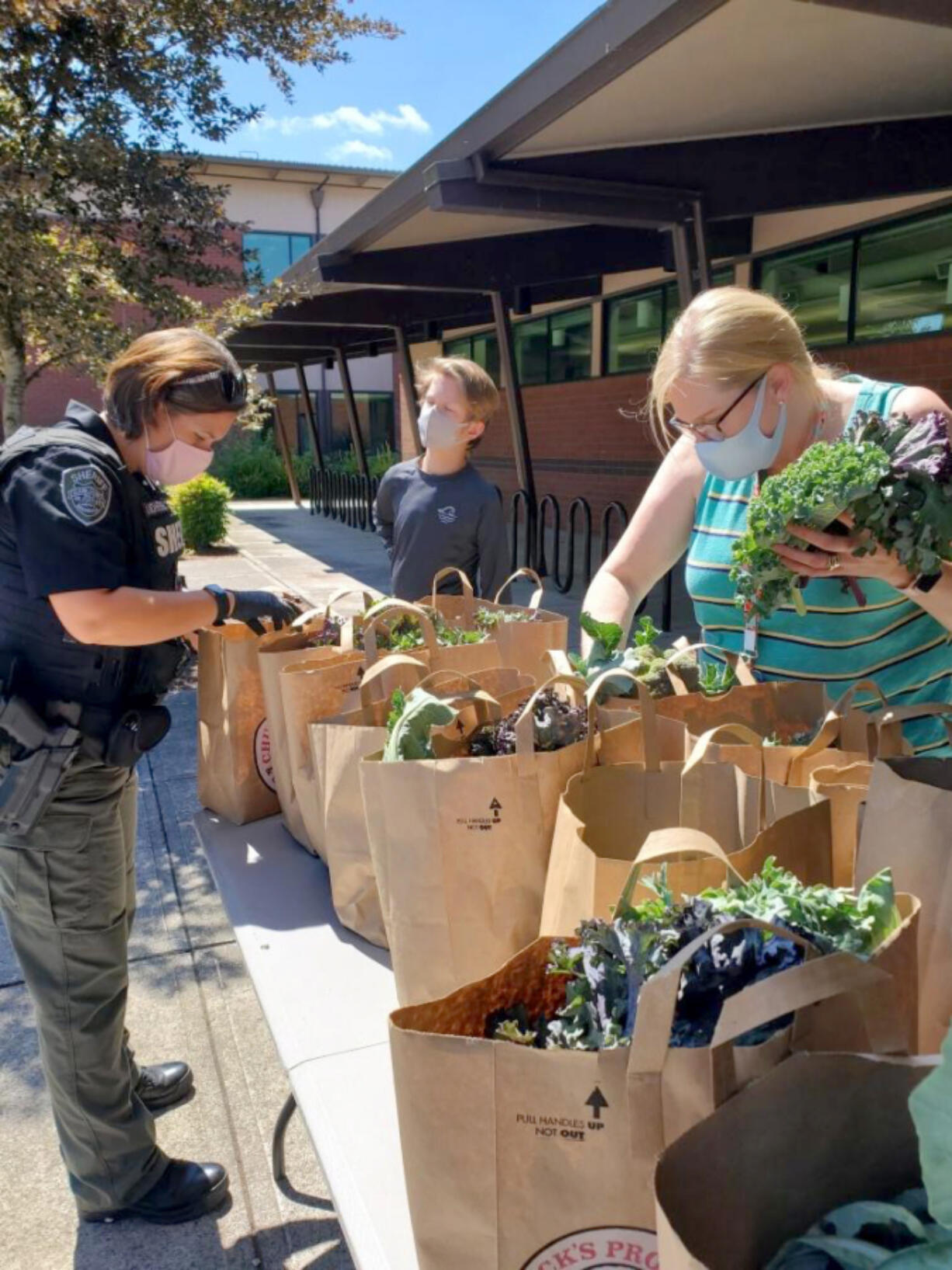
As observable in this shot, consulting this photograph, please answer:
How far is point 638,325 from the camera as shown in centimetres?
1180

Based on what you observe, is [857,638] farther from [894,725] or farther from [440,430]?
[440,430]

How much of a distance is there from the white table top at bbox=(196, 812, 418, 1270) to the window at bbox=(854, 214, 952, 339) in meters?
6.98

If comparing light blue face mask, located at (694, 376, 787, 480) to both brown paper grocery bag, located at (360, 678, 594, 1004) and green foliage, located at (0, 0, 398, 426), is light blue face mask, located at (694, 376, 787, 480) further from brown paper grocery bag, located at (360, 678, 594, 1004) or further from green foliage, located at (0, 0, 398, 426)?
green foliage, located at (0, 0, 398, 426)

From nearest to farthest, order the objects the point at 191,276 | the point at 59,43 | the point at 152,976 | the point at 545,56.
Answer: the point at 152,976, the point at 545,56, the point at 59,43, the point at 191,276

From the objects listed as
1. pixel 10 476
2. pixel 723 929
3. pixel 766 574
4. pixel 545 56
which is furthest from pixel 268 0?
pixel 723 929

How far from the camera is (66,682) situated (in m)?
2.00

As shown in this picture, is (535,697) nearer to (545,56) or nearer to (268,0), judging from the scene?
(545,56)

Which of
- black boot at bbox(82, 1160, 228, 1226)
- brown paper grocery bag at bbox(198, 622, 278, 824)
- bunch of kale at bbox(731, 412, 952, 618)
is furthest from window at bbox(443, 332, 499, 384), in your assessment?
bunch of kale at bbox(731, 412, 952, 618)

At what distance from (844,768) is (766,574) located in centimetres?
37

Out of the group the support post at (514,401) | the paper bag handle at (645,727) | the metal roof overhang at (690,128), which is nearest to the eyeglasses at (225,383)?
the paper bag handle at (645,727)

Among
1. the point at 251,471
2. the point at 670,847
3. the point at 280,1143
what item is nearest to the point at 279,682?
the point at 280,1143

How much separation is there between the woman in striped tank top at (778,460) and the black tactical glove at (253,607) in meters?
1.01

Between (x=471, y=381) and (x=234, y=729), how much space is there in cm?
178

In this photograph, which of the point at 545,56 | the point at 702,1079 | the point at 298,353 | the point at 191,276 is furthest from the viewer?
the point at 298,353
